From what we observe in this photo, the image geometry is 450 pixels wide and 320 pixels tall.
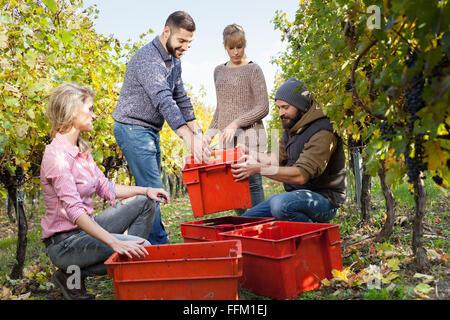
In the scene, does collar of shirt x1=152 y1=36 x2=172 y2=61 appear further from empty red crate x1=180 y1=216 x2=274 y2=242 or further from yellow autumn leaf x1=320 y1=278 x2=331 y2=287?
yellow autumn leaf x1=320 y1=278 x2=331 y2=287

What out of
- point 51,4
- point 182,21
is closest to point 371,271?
point 182,21

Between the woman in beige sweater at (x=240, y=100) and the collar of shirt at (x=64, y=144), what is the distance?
4.80ft

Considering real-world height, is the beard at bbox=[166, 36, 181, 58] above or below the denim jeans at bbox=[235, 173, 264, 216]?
→ above

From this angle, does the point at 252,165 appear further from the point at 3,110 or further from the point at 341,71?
the point at 3,110

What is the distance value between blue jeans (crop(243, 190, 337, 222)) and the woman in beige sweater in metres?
0.81

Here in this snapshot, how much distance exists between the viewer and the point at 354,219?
416 cm

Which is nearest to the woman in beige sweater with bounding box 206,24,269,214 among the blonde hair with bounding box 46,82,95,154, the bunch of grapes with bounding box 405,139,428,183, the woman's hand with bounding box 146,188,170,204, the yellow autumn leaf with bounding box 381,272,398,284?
the woman's hand with bounding box 146,188,170,204

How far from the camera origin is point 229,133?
352 cm

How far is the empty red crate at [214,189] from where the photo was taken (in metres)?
2.88

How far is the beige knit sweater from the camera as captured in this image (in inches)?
144

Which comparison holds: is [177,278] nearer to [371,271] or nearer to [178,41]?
[371,271]

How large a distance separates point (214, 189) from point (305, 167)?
0.73 m

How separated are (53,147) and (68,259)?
67 cm

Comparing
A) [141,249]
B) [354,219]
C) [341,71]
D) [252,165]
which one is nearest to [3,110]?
[141,249]
